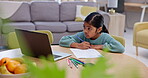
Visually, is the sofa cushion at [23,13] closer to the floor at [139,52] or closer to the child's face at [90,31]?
the floor at [139,52]

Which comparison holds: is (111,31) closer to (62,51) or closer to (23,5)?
(23,5)

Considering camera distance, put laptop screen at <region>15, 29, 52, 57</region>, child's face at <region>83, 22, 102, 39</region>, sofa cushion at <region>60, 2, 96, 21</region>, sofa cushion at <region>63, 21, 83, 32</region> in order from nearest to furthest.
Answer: laptop screen at <region>15, 29, 52, 57</region> < child's face at <region>83, 22, 102, 39</region> < sofa cushion at <region>63, 21, 83, 32</region> < sofa cushion at <region>60, 2, 96, 21</region>

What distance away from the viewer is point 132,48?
4.38 m

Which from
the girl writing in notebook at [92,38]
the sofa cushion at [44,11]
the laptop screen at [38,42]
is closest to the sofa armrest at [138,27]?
the sofa cushion at [44,11]

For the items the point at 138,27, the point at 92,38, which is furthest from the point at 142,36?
the point at 92,38

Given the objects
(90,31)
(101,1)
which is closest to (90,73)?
(90,31)

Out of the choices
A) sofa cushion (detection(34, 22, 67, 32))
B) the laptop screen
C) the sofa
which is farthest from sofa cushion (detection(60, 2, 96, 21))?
the laptop screen

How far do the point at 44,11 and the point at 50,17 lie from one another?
16cm

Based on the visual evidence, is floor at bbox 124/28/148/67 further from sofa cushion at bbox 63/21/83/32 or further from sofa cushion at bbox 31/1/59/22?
sofa cushion at bbox 31/1/59/22

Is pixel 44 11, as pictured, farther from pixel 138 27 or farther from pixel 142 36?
pixel 142 36

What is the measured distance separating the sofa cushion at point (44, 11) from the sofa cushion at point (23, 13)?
0.34 feet

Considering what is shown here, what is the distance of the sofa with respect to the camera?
A: 4.13 metres

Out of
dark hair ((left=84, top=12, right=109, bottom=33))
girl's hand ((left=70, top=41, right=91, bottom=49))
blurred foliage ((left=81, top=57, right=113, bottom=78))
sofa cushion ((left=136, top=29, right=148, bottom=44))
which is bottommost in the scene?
sofa cushion ((left=136, top=29, right=148, bottom=44))

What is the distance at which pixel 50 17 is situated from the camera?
452cm
